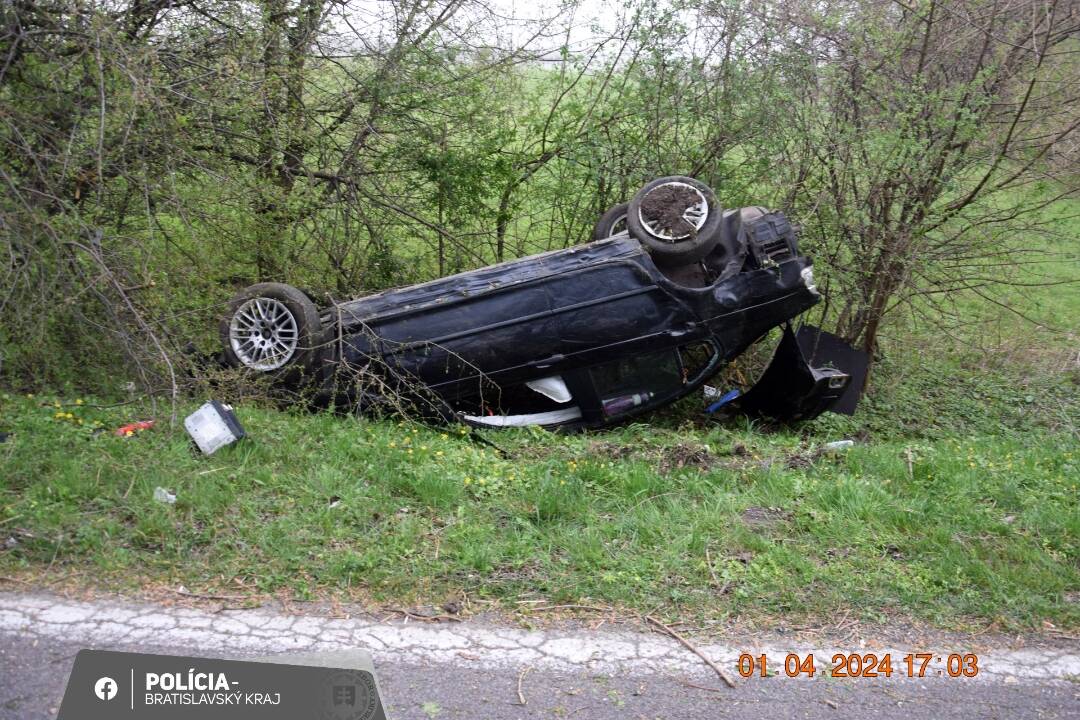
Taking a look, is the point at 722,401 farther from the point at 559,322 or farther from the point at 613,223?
the point at 559,322

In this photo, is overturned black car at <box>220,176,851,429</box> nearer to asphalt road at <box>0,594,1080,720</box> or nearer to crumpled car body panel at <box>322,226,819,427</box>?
crumpled car body panel at <box>322,226,819,427</box>

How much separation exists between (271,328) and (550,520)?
132 inches

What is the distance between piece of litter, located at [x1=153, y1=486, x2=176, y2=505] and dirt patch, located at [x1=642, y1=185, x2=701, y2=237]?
455 cm

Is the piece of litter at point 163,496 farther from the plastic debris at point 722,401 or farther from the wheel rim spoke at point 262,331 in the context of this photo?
the plastic debris at point 722,401

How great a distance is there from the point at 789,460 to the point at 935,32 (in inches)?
215

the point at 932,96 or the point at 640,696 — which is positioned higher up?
the point at 932,96

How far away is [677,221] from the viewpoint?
780 centimetres

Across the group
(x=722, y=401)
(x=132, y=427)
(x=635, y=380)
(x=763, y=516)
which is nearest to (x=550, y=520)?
(x=763, y=516)

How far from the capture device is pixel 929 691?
3.71 metres

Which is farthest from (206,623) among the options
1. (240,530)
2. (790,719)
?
(790,719)

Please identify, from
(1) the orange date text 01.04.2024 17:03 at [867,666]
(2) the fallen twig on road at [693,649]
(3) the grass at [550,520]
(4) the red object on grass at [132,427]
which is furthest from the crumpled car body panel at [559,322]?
(1) the orange date text 01.04.2024 17:03 at [867,666]

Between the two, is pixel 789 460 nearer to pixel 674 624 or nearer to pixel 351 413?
pixel 674 624

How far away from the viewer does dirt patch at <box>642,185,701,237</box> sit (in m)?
7.79

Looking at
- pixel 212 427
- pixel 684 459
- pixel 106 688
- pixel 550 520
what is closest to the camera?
pixel 106 688
